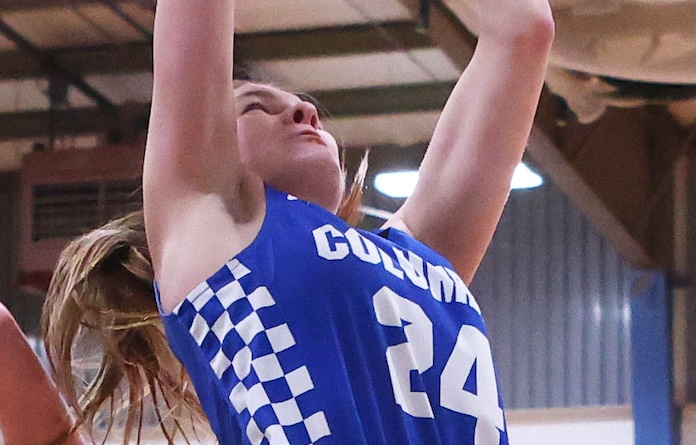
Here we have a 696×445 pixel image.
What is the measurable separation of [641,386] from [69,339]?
3826mm

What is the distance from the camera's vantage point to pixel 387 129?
5098 mm

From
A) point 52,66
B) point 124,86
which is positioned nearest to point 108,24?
point 52,66

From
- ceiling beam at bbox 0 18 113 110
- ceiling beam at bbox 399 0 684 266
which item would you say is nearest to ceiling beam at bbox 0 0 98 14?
ceiling beam at bbox 0 18 113 110

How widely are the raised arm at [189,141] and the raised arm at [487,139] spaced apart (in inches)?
8.5

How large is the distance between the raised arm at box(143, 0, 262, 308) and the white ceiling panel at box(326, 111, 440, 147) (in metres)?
3.98

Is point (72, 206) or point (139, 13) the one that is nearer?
point (139, 13)

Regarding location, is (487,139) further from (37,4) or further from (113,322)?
(37,4)

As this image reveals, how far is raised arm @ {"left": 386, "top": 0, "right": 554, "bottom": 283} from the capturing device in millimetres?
1014

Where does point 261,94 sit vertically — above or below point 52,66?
below

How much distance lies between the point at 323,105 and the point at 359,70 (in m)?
0.18

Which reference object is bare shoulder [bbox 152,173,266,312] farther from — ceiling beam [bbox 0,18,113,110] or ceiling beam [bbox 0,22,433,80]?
ceiling beam [bbox 0,18,113,110]

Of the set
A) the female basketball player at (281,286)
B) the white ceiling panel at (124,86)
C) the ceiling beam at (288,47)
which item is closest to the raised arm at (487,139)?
the female basketball player at (281,286)

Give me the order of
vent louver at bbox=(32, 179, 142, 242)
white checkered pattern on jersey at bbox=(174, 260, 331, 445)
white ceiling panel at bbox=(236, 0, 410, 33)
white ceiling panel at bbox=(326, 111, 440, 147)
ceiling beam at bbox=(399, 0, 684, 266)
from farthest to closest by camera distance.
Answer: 1. white ceiling panel at bbox=(326, 111, 440, 147)
2. vent louver at bbox=(32, 179, 142, 242)
3. white ceiling panel at bbox=(236, 0, 410, 33)
4. ceiling beam at bbox=(399, 0, 684, 266)
5. white checkered pattern on jersey at bbox=(174, 260, 331, 445)

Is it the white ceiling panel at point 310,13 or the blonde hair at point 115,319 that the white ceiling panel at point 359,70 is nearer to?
the white ceiling panel at point 310,13
